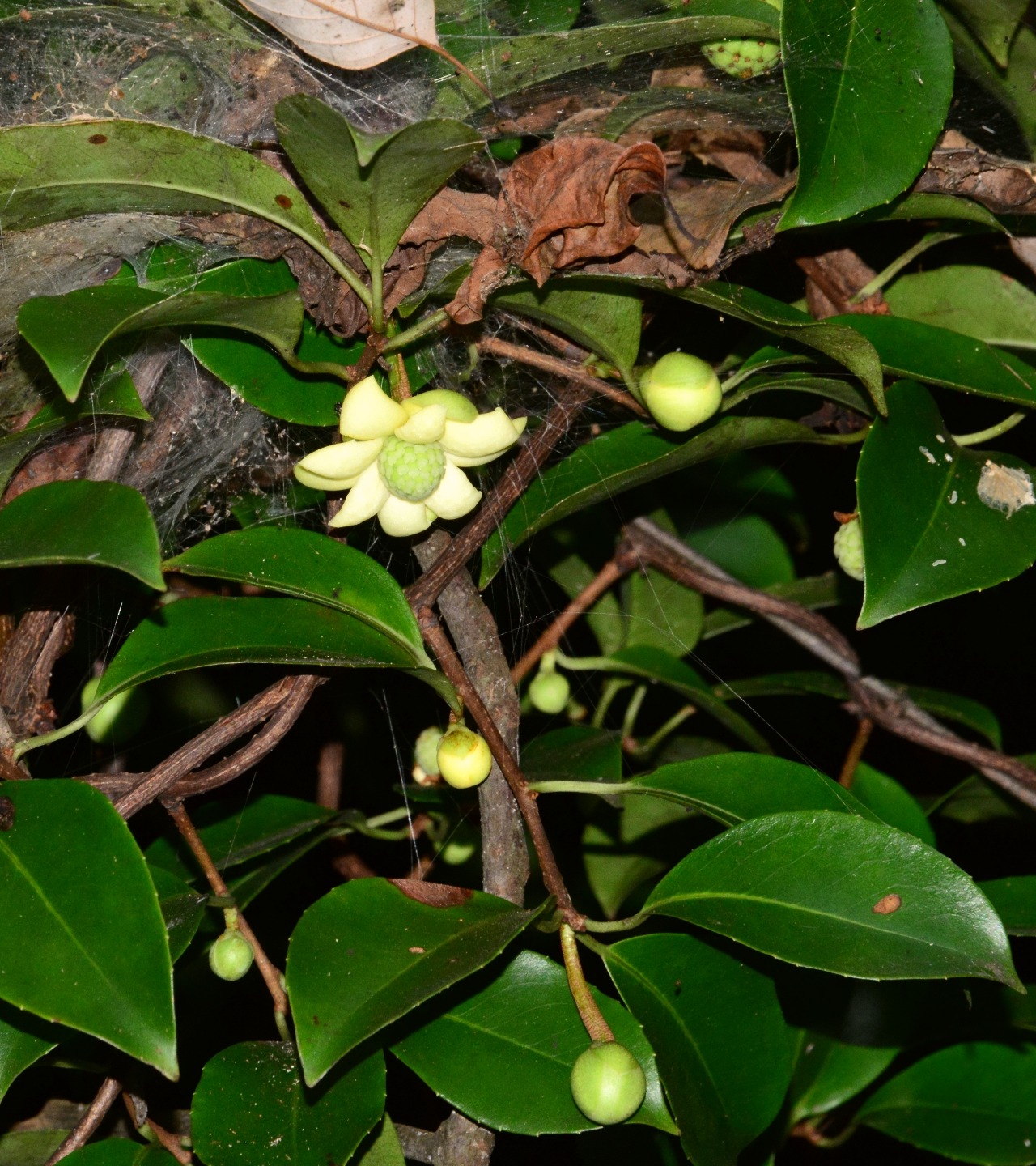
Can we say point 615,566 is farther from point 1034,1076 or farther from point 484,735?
point 1034,1076

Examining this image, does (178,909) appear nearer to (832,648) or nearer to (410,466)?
→ (410,466)

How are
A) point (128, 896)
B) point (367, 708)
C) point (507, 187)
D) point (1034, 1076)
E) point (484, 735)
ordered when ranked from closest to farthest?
point (128, 896)
point (507, 187)
point (484, 735)
point (1034, 1076)
point (367, 708)

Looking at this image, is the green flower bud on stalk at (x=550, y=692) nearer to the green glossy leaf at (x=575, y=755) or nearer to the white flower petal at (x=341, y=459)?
the green glossy leaf at (x=575, y=755)

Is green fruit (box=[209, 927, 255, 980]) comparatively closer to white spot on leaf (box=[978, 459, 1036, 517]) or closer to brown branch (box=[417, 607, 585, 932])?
brown branch (box=[417, 607, 585, 932])

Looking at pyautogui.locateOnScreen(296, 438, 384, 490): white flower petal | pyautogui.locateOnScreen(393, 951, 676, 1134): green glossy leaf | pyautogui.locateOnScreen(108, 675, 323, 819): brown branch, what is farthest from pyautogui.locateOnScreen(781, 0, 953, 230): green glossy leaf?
pyautogui.locateOnScreen(393, 951, 676, 1134): green glossy leaf

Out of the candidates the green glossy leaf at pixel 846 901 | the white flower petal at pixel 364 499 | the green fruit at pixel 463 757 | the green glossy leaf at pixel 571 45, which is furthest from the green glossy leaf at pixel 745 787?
the green glossy leaf at pixel 571 45

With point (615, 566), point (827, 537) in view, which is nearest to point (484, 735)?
point (615, 566)

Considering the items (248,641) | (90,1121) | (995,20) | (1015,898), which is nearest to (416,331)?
(248,641)
